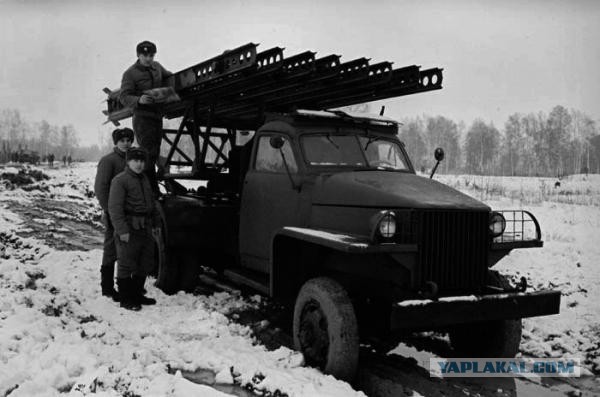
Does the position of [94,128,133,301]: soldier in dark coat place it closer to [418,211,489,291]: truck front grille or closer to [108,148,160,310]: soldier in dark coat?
[108,148,160,310]: soldier in dark coat

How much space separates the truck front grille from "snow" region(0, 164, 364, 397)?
116 centimetres

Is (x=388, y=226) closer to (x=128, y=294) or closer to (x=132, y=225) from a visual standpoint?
(x=132, y=225)

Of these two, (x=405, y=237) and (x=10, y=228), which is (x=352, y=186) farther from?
(x=10, y=228)

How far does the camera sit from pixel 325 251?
5203 mm

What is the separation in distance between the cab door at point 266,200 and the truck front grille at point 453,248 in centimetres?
150

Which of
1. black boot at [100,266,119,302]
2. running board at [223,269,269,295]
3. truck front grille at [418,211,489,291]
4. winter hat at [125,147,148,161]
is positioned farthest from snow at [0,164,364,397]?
winter hat at [125,147,148,161]

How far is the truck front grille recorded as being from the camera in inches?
172

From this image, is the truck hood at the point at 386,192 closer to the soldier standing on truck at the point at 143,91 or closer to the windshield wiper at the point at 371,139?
the windshield wiper at the point at 371,139

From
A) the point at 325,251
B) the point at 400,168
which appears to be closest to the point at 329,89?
the point at 400,168

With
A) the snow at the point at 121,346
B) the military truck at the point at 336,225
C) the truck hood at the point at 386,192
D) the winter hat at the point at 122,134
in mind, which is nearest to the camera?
the snow at the point at 121,346

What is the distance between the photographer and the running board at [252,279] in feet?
19.0

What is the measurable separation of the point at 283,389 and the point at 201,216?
3.41 metres

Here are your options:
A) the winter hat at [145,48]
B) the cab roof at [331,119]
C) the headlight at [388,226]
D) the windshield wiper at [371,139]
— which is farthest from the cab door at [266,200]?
the winter hat at [145,48]

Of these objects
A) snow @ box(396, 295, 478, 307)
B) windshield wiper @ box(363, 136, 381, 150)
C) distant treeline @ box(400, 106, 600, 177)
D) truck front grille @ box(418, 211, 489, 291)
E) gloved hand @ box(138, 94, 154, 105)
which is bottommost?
snow @ box(396, 295, 478, 307)
